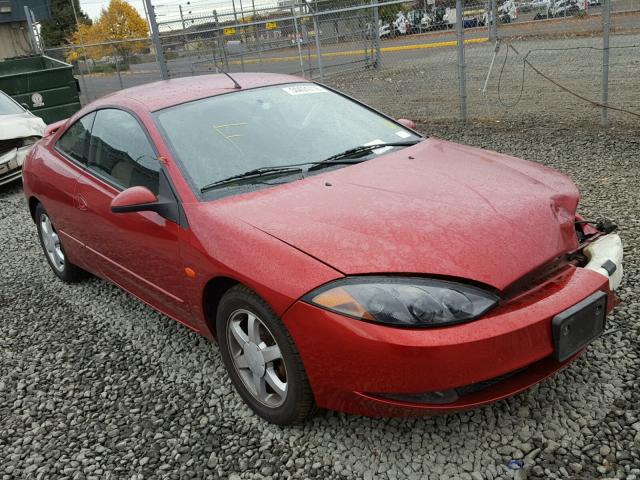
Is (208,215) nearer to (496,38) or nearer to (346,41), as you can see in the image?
(496,38)

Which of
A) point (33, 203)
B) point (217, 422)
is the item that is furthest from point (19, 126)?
point (217, 422)

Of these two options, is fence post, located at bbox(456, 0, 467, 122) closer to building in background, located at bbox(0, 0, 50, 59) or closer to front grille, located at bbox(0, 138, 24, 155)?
front grille, located at bbox(0, 138, 24, 155)

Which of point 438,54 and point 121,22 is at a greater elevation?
point 121,22

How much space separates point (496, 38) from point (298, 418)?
8.55 meters

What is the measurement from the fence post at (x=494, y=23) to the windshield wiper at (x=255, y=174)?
7164 mm

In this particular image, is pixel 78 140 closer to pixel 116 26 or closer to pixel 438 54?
pixel 438 54

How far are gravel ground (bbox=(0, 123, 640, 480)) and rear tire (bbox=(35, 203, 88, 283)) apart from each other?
537 mm

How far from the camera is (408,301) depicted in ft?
7.18

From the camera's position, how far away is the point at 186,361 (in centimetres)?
344

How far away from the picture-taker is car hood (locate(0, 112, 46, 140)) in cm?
794

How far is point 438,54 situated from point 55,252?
28.9ft

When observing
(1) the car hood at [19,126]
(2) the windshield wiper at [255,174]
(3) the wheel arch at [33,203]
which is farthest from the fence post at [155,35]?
(2) the windshield wiper at [255,174]

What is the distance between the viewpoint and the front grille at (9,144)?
26.1 ft

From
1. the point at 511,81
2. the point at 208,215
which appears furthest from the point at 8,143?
the point at 511,81
